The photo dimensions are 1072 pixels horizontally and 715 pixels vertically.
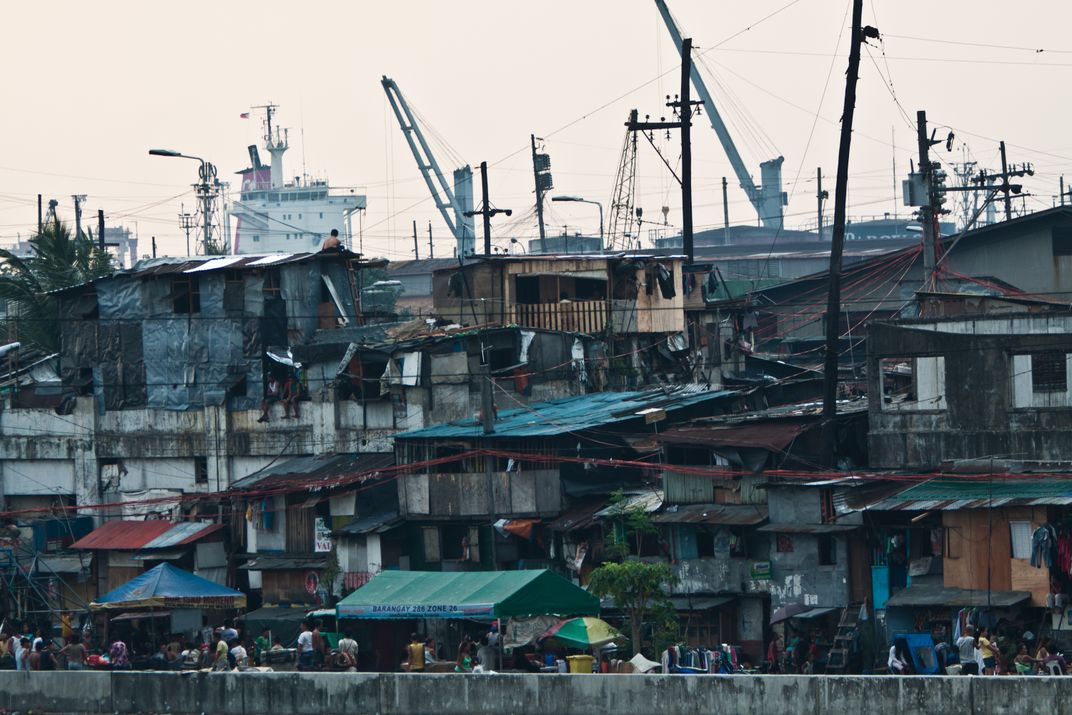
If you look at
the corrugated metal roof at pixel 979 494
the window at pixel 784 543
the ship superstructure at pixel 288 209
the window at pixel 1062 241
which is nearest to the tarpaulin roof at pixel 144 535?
the window at pixel 784 543

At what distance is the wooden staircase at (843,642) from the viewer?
2959cm

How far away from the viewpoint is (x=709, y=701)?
917 inches

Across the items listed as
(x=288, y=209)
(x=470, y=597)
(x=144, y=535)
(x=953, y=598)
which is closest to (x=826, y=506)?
(x=953, y=598)

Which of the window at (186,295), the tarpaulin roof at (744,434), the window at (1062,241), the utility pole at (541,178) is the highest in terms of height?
the utility pole at (541,178)

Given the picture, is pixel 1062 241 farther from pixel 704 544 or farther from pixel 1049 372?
pixel 704 544

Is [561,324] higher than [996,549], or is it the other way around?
[561,324]

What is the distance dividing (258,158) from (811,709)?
138 meters

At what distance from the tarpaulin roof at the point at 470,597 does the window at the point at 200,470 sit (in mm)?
16798

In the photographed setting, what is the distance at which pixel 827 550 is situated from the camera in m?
32.5

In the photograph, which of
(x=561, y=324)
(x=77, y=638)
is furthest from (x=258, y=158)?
(x=77, y=638)

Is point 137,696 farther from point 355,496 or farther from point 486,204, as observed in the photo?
point 486,204

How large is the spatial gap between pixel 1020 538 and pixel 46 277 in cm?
4296

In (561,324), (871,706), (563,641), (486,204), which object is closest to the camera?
(871,706)

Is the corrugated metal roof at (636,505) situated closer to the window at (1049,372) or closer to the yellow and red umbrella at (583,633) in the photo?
the yellow and red umbrella at (583,633)
